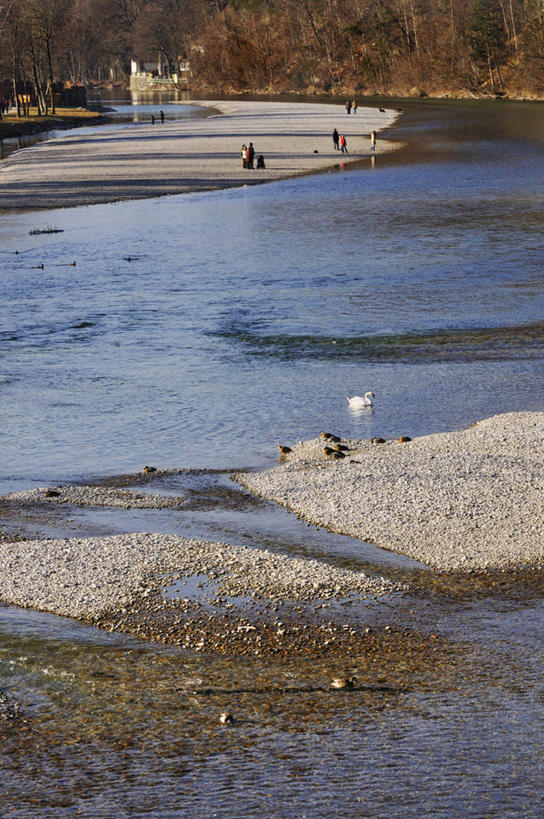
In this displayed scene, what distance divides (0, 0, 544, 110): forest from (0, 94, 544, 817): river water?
2672 inches

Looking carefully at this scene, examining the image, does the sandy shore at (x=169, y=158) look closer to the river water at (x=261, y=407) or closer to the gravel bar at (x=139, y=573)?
the river water at (x=261, y=407)

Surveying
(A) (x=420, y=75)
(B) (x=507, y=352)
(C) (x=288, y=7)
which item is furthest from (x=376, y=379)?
(C) (x=288, y=7)

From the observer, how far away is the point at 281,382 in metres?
19.3

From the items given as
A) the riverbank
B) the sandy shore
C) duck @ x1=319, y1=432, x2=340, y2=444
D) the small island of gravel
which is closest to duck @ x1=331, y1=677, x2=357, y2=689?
the small island of gravel

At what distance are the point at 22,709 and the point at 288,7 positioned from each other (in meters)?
189

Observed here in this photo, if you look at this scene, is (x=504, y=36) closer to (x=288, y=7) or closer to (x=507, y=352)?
(x=288, y=7)

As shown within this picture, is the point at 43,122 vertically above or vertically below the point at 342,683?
above

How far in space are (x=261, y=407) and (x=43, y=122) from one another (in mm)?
97417

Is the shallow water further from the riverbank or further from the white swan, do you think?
the riverbank

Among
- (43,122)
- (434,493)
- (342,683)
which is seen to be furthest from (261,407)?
(43,122)

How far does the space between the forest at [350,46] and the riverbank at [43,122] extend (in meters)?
3.98

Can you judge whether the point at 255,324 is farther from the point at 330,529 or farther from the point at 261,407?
the point at 330,529

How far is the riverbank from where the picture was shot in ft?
327

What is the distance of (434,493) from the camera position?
12.3 meters
